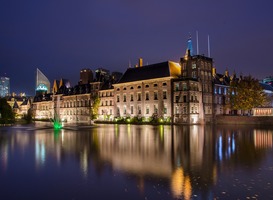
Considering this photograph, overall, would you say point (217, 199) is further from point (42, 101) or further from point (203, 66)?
point (42, 101)

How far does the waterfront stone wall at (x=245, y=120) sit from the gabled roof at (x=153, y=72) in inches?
744

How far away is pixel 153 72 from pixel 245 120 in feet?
105

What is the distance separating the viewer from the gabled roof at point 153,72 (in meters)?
83.9

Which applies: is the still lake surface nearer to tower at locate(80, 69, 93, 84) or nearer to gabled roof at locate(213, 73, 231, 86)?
gabled roof at locate(213, 73, 231, 86)

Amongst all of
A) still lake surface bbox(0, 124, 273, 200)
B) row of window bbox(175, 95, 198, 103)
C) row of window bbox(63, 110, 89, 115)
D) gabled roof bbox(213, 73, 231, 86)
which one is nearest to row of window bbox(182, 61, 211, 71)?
gabled roof bbox(213, 73, 231, 86)

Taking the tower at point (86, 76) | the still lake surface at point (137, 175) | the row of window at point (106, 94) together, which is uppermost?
the tower at point (86, 76)

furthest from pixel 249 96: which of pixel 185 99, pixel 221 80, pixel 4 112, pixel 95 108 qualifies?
pixel 4 112

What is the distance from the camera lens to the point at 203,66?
84688mm

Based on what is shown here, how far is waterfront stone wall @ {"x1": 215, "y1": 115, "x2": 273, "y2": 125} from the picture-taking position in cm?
6411

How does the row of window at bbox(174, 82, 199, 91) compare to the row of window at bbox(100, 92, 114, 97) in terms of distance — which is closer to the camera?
the row of window at bbox(174, 82, 199, 91)

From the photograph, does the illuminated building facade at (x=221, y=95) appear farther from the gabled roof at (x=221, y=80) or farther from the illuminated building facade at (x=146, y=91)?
the illuminated building facade at (x=146, y=91)

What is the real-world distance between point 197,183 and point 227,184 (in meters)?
1.29

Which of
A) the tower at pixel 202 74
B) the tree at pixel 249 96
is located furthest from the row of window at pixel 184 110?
the tree at pixel 249 96

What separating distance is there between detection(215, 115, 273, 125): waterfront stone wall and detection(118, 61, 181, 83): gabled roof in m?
18.9
